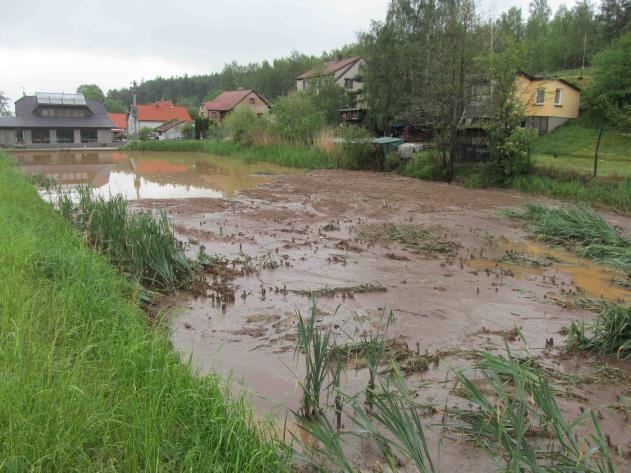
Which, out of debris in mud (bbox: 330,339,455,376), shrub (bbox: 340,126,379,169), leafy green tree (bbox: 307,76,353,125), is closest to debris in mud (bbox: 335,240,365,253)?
debris in mud (bbox: 330,339,455,376)

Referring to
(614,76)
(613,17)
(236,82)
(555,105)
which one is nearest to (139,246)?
(614,76)

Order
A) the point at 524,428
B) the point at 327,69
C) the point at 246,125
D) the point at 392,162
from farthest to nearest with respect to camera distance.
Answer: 1. the point at 327,69
2. the point at 246,125
3. the point at 392,162
4. the point at 524,428

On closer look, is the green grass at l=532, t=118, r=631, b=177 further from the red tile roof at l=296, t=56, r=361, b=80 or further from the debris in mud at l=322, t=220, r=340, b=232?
the red tile roof at l=296, t=56, r=361, b=80

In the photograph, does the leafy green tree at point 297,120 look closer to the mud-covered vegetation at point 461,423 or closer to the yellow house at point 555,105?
the yellow house at point 555,105

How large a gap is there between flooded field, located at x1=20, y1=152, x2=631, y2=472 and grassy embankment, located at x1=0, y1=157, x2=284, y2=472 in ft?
2.28

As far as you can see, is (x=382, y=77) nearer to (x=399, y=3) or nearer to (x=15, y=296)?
(x=399, y=3)

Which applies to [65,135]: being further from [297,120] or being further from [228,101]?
[297,120]

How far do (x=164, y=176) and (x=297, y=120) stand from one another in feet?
31.7

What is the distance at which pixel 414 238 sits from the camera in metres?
10.6

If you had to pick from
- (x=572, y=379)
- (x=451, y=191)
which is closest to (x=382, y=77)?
(x=451, y=191)

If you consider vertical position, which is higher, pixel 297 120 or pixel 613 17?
pixel 613 17

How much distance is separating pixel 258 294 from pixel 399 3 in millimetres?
31315

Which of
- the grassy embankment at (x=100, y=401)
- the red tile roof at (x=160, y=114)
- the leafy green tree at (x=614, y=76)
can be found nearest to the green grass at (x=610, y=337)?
the grassy embankment at (x=100, y=401)

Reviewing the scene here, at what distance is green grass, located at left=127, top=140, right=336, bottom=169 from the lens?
27172mm
